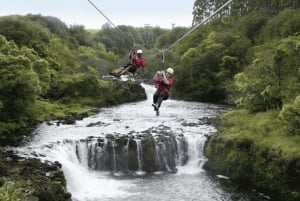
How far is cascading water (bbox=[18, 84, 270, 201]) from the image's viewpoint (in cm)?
2389

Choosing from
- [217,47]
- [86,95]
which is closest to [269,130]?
[86,95]

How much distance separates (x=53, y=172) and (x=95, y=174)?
5.36 metres

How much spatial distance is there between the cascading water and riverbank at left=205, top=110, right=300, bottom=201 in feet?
4.63

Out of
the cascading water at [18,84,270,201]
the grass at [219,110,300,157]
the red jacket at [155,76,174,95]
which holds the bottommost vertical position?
the cascading water at [18,84,270,201]

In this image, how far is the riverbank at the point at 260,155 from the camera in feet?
75.1

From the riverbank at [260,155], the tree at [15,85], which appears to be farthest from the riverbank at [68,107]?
the riverbank at [260,155]

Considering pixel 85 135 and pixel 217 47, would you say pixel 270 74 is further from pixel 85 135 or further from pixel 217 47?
pixel 217 47

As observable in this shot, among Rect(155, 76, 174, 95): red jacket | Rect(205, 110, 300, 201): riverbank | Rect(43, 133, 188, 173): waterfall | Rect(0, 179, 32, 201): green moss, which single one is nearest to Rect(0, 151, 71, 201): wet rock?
Rect(0, 179, 32, 201): green moss

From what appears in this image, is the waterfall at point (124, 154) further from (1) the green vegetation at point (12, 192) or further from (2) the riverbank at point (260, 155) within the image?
(1) the green vegetation at point (12, 192)

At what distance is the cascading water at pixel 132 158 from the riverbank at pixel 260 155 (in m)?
1.41

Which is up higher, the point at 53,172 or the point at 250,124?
the point at 250,124

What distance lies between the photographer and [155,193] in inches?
930

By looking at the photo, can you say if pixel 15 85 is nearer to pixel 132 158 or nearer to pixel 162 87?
pixel 132 158

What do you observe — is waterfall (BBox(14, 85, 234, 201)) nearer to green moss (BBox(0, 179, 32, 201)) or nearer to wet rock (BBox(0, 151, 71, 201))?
wet rock (BBox(0, 151, 71, 201))
